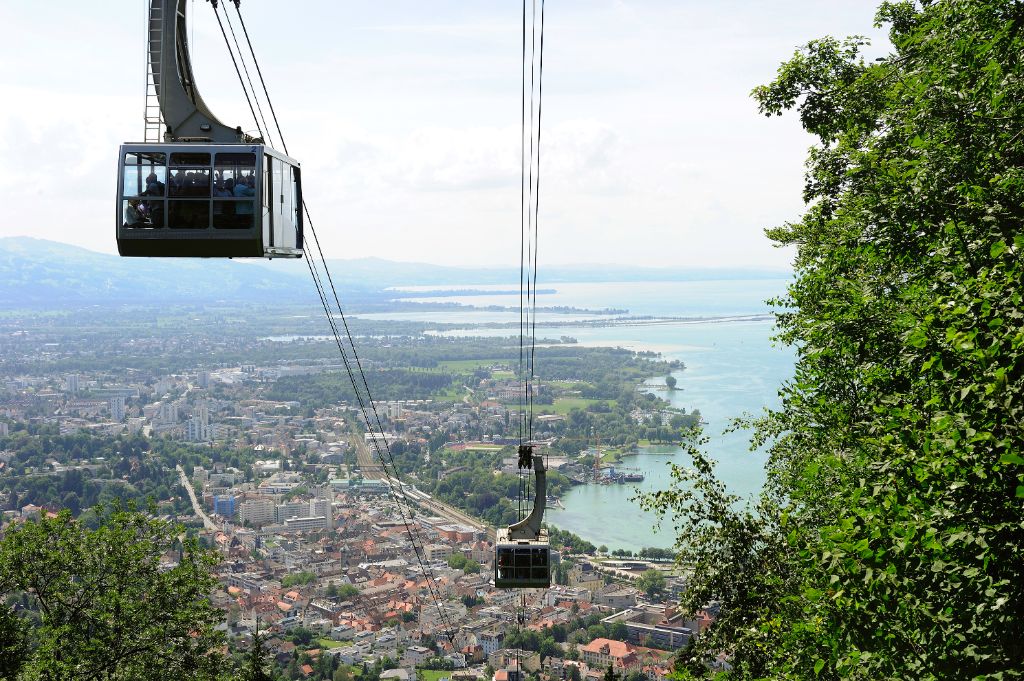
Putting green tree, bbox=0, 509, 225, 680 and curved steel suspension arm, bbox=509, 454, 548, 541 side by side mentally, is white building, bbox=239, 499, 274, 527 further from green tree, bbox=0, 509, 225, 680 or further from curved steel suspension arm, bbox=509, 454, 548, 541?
curved steel suspension arm, bbox=509, 454, 548, 541

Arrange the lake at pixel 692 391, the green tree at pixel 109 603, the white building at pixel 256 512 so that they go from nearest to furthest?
the green tree at pixel 109 603 < the lake at pixel 692 391 < the white building at pixel 256 512

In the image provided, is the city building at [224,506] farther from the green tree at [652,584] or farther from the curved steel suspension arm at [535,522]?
the curved steel suspension arm at [535,522]

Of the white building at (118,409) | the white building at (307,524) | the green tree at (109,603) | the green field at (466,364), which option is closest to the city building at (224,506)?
the white building at (307,524)

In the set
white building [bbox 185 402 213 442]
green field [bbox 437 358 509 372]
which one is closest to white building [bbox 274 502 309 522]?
white building [bbox 185 402 213 442]

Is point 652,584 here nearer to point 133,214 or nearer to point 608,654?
point 608,654

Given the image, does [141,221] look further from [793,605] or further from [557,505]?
[557,505]

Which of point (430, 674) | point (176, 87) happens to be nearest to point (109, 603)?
point (176, 87)

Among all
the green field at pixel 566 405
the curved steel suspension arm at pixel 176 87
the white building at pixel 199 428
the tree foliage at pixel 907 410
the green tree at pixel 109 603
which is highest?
the curved steel suspension arm at pixel 176 87
